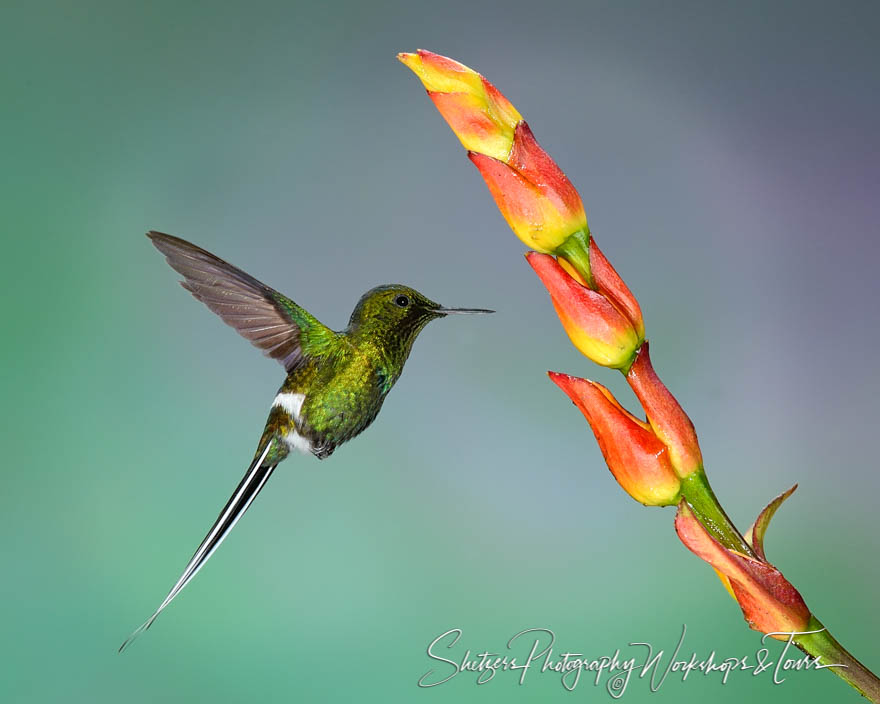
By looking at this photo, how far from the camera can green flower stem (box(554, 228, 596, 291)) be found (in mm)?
302

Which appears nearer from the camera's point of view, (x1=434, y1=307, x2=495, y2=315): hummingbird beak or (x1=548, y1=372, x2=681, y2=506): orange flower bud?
(x1=548, y1=372, x2=681, y2=506): orange flower bud

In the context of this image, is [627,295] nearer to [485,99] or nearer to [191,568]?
[485,99]

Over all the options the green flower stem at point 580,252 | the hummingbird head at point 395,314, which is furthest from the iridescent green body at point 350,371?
the green flower stem at point 580,252

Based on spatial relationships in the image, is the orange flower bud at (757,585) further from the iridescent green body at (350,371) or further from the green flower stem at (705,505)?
the iridescent green body at (350,371)

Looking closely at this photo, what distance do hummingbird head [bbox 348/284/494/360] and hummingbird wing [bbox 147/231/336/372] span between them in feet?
0.16

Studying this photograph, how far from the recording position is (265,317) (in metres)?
0.50

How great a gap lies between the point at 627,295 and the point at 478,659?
1.88 feet

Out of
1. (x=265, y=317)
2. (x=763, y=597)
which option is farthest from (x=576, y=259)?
(x=265, y=317)

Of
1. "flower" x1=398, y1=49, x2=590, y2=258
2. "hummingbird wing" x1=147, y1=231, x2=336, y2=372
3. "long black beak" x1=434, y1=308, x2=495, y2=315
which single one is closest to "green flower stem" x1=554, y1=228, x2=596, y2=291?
"flower" x1=398, y1=49, x2=590, y2=258

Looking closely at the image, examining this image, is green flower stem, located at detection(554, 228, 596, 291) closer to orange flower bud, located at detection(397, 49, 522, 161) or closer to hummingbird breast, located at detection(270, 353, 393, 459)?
orange flower bud, located at detection(397, 49, 522, 161)

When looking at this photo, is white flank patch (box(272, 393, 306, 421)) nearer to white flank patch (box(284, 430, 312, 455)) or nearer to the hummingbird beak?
white flank patch (box(284, 430, 312, 455))

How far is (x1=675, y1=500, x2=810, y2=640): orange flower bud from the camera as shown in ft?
0.90

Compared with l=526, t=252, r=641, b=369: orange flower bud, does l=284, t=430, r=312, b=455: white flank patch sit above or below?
below

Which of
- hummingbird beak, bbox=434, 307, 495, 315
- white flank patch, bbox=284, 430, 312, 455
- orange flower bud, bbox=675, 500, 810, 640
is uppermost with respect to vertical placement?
hummingbird beak, bbox=434, 307, 495, 315
